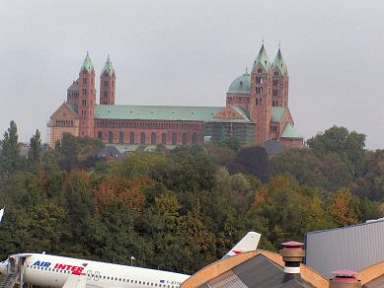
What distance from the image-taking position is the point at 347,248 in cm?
5294

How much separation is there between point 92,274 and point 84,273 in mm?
441

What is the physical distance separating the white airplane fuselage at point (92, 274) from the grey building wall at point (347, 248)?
7.95 metres

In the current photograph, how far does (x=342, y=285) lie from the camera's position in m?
28.6

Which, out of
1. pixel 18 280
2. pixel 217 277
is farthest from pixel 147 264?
pixel 217 277

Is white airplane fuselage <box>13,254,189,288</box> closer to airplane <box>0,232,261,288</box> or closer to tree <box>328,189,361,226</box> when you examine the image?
airplane <box>0,232,261,288</box>

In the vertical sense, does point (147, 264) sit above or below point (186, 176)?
below

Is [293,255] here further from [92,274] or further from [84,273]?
[92,274]

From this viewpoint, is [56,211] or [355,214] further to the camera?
[355,214]

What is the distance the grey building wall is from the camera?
5125 cm

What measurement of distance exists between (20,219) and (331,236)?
31.7m

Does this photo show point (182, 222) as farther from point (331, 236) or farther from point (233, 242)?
point (331, 236)

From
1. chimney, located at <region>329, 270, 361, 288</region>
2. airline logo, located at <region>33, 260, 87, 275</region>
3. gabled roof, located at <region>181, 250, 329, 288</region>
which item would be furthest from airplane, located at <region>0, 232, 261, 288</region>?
chimney, located at <region>329, 270, 361, 288</region>

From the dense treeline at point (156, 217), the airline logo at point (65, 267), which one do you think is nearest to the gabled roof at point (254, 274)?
the airline logo at point (65, 267)

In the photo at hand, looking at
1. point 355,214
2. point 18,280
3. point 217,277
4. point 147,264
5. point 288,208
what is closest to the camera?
point 217,277
